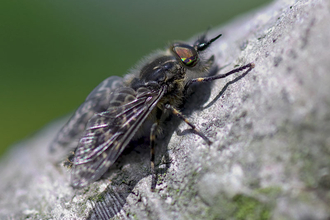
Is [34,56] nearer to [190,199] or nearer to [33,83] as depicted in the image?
[33,83]

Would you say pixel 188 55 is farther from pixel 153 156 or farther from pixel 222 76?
pixel 153 156

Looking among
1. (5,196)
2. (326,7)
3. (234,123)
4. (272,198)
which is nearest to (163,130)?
(234,123)

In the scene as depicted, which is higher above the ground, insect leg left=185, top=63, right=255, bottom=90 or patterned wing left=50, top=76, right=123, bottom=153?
Result: patterned wing left=50, top=76, right=123, bottom=153

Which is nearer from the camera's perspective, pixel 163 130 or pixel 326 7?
pixel 326 7

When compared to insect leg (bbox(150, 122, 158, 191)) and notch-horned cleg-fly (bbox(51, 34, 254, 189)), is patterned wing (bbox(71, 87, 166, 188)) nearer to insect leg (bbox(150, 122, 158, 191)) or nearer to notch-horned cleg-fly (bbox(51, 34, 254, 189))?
notch-horned cleg-fly (bbox(51, 34, 254, 189))

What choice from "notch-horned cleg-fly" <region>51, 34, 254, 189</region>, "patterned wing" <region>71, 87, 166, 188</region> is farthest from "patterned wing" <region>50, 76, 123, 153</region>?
"patterned wing" <region>71, 87, 166, 188</region>
